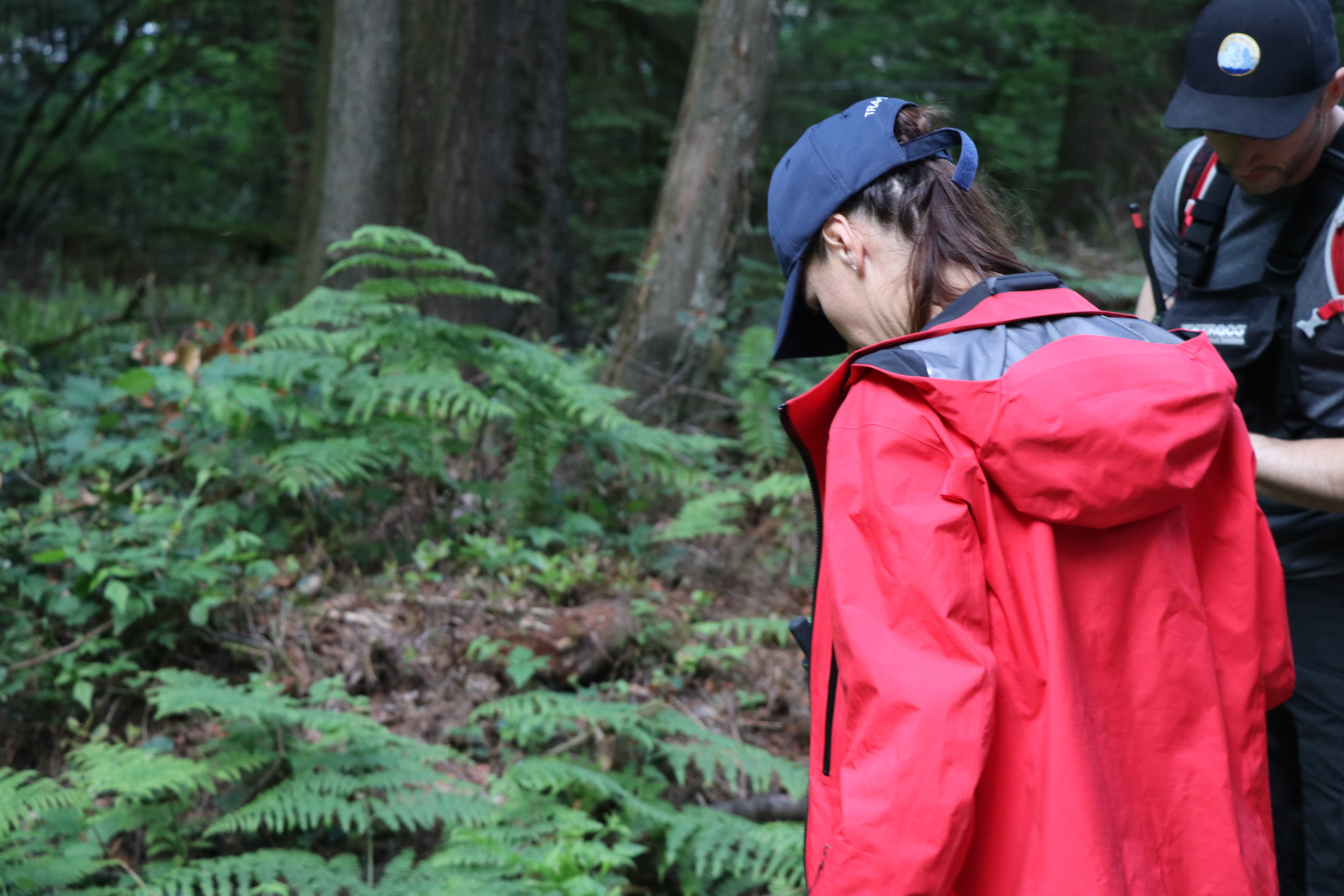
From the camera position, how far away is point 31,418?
473 centimetres

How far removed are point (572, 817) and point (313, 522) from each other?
245 cm

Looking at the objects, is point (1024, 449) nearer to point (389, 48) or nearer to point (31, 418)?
point (31, 418)

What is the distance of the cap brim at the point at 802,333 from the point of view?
1623mm

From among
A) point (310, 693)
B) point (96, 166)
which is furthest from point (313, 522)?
point (96, 166)

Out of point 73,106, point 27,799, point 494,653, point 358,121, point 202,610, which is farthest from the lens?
point 73,106

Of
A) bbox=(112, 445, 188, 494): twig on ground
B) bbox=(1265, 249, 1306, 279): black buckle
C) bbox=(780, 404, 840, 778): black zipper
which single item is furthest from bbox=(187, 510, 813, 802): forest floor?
bbox=(780, 404, 840, 778): black zipper

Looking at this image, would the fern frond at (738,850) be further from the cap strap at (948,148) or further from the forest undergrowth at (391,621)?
the cap strap at (948,148)

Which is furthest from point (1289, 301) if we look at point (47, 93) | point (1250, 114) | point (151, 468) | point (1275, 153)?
point (47, 93)

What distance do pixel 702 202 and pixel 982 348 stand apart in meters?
5.44

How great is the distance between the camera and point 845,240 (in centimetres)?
147

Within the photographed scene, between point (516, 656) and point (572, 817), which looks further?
point (516, 656)

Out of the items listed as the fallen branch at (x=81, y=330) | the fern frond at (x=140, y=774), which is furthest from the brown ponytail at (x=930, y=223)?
the fallen branch at (x=81, y=330)

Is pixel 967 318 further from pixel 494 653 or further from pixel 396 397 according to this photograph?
pixel 396 397

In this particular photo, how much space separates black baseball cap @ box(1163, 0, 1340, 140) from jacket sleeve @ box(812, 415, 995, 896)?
119cm
